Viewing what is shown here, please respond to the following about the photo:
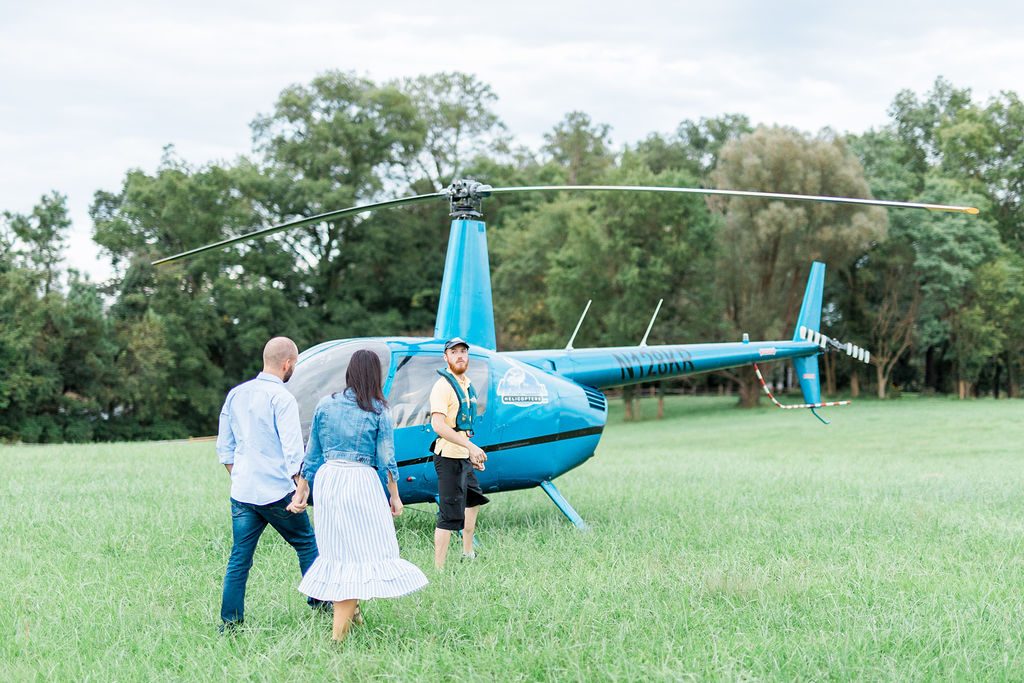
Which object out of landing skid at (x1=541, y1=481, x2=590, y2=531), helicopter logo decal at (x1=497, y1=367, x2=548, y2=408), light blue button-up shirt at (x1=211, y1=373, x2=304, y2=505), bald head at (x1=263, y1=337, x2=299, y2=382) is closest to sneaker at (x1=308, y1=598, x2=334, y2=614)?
light blue button-up shirt at (x1=211, y1=373, x2=304, y2=505)

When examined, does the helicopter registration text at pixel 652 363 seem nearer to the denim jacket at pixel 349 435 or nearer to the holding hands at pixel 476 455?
the holding hands at pixel 476 455

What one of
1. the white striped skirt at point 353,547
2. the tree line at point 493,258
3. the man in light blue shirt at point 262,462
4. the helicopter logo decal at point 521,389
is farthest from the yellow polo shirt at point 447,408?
the tree line at point 493,258

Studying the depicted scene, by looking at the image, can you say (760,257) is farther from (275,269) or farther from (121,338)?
(121,338)

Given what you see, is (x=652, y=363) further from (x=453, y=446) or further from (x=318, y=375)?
(x=318, y=375)

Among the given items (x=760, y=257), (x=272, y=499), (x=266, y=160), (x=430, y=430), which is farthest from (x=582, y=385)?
(x=266, y=160)

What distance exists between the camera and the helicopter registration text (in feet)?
30.0

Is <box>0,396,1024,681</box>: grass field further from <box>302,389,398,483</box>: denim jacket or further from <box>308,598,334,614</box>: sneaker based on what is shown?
<box>302,389,398,483</box>: denim jacket

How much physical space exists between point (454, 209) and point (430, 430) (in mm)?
2057

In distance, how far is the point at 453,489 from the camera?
253 inches

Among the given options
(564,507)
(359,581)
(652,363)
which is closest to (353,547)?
(359,581)

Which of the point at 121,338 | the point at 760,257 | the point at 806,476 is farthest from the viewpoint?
the point at 760,257

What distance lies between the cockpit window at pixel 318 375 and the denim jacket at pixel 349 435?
7.04 feet

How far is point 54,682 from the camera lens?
399 cm

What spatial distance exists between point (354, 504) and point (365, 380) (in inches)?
26.2
